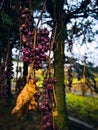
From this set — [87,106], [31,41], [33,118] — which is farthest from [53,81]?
[87,106]

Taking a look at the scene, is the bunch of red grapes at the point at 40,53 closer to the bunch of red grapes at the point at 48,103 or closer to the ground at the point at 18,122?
the bunch of red grapes at the point at 48,103

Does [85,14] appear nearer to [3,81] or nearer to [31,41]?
[3,81]

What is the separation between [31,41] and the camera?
1995mm

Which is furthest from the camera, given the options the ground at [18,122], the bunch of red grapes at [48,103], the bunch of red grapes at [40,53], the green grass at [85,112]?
the green grass at [85,112]

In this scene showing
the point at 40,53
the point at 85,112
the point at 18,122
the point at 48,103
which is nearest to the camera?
the point at 40,53

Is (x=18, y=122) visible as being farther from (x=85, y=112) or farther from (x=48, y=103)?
(x=48, y=103)

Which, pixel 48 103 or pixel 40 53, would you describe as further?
pixel 48 103

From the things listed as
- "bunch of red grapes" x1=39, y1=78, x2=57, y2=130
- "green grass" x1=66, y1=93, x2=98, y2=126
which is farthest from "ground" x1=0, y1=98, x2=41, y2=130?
"bunch of red grapes" x1=39, y1=78, x2=57, y2=130

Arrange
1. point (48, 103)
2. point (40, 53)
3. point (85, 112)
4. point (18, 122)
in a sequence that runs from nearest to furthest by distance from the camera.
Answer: point (40, 53)
point (48, 103)
point (18, 122)
point (85, 112)

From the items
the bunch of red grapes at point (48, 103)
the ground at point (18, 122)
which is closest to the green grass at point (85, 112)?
the ground at point (18, 122)

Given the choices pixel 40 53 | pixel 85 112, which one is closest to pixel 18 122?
pixel 85 112

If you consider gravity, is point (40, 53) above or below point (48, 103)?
above

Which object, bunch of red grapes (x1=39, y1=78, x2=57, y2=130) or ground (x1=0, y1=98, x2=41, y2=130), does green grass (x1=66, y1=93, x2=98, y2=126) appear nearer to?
ground (x1=0, y1=98, x2=41, y2=130)

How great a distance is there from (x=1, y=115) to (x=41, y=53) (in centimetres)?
644
